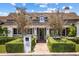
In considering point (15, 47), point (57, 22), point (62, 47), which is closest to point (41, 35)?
point (57, 22)

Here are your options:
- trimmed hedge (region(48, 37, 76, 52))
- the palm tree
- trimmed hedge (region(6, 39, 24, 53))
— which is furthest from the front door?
trimmed hedge (region(48, 37, 76, 52))

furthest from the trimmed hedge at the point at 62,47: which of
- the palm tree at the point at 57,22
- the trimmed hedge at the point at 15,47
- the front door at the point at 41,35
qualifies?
the front door at the point at 41,35

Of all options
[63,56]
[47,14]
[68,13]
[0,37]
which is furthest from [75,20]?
[63,56]

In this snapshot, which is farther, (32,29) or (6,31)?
(32,29)

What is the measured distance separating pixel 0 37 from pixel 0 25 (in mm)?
1355

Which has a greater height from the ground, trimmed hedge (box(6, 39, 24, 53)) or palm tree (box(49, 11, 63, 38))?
palm tree (box(49, 11, 63, 38))

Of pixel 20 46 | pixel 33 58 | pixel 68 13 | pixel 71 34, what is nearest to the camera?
pixel 33 58

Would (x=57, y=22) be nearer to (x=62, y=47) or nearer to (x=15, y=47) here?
(x=62, y=47)

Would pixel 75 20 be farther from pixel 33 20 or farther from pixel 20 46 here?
pixel 20 46

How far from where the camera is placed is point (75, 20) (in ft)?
70.2

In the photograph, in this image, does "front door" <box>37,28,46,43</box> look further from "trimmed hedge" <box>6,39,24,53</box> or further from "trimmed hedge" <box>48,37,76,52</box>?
"trimmed hedge" <box>48,37,76,52</box>

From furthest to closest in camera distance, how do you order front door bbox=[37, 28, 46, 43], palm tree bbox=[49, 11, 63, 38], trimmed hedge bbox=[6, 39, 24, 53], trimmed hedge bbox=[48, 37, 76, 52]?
front door bbox=[37, 28, 46, 43] → palm tree bbox=[49, 11, 63, 38] → trimmed hedge bbox=[6, 39, 24, 53] → trimmed hedge bbox=[48, 37, 76, 52]

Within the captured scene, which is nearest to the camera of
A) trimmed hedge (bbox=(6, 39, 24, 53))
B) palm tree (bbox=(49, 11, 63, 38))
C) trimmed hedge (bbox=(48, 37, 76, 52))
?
trimmed hedge (bbox=(48, 37, 76, 52))

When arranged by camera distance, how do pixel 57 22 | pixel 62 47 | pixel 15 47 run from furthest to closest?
1. pixel 57 22
2. pixel 15 47
3. pixel 62 47
